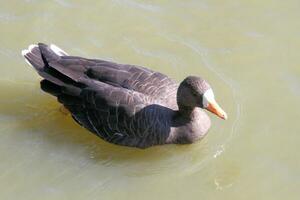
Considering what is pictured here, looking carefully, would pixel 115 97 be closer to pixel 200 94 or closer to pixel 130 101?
pixel 130 101

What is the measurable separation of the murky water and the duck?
0.25 metres

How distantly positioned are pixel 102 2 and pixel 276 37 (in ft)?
7.96

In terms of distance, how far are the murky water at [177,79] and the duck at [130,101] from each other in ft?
0.83

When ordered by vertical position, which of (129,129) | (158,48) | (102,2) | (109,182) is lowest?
(109,182)

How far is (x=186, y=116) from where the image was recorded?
7.47 meters

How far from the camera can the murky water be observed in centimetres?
726

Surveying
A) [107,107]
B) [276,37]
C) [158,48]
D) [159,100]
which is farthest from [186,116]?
[276,37]

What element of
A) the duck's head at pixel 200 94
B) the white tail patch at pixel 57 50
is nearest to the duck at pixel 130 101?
the duck's head at pixel 200 94

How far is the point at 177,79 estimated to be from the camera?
27.0 ft

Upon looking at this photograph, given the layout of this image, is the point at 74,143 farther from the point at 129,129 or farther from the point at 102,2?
the point at 102,2

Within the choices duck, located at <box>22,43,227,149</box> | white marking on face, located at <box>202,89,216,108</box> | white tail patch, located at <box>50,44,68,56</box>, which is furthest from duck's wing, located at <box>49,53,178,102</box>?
white marking on face, located at <box>202,89,216,108</box>

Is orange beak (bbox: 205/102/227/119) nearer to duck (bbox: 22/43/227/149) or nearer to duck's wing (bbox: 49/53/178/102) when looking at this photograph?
duck (bbox: 22/43/227/149)

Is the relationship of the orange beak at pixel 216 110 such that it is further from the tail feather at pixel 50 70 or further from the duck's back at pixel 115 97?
the tail feather at pixel 50 70

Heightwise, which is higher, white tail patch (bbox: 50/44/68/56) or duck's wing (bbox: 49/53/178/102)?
white tail patch (bbox: 50/44/68/56)
